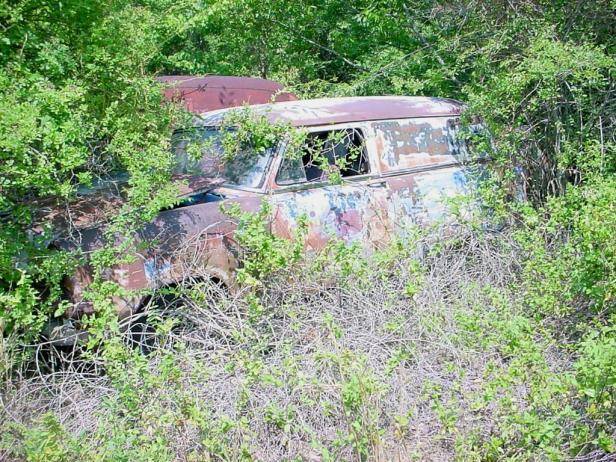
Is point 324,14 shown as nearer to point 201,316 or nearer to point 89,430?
point 201,316

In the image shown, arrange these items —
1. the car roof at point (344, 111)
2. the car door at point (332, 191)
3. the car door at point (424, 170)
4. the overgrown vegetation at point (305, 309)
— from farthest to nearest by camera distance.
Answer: the car door at point (424, 170) → the car roof at point (344, 111) → the car door at point (332, 191) → the overgrown vegetation at point (305, 309)

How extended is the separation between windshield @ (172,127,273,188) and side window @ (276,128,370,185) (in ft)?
0.63

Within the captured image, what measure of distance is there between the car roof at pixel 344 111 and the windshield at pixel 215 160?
211mm

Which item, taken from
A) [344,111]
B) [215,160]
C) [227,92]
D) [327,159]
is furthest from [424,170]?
[227,92]

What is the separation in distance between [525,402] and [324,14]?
321 inches

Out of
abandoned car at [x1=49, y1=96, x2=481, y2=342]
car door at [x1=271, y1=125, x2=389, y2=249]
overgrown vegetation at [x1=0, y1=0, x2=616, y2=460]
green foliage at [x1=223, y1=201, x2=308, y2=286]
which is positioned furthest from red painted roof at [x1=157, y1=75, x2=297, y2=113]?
green foliage at [x1=223, y1=201, x2=308, y2=286]

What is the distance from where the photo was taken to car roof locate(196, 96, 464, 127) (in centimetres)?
573

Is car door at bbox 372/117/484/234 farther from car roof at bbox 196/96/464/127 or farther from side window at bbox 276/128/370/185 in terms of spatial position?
side window at bbox 276/128/370/185

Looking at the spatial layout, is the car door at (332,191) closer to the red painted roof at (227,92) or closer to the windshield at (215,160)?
the windshield at (215,160)

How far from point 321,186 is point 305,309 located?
136 centimetres

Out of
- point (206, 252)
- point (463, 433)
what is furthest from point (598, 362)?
point (206, 252)

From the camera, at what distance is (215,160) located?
5.70 m

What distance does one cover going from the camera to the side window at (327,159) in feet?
18.1

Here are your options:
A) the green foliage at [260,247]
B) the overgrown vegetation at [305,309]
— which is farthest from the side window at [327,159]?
the green foliage at [260,247]
